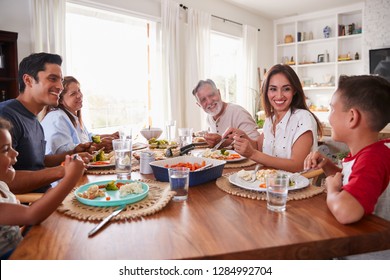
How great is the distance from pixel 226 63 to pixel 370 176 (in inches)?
231

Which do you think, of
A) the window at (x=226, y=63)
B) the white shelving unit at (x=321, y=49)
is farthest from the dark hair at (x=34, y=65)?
the white shelving unit at (x=321, y=49)

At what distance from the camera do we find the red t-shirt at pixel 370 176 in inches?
36.5

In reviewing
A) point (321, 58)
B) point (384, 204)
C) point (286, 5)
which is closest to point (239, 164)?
point (384, 204)

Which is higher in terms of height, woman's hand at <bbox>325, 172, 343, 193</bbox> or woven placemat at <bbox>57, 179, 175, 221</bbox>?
woman's hand at <bbox>325, 172, 343, 193</bbox>

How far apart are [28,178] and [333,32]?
6.88 m

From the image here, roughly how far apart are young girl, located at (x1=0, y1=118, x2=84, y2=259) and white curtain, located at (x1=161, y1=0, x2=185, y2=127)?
397 centimetres

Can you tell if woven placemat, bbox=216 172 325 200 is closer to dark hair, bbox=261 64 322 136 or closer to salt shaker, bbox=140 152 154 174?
salt shaker, bbox=140 152 154 174

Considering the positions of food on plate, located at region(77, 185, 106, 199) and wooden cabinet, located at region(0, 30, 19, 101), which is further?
wooden cabinet, located at region(0, 30, 19, 101)

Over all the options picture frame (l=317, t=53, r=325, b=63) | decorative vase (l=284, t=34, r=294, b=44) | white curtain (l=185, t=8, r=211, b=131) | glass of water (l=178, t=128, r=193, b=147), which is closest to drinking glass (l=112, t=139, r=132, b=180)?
glass of water (l=178, t=128, r=193, b=147)

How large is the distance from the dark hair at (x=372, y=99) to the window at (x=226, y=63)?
16.6 feet

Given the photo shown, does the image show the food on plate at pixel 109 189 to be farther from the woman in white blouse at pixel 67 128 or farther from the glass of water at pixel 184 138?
the glass of water at pixel 184 138

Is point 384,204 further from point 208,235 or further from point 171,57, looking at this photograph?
Answer: point 171,57

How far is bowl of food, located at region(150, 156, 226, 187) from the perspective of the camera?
132cm
